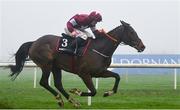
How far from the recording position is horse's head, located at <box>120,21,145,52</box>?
792 centimetres

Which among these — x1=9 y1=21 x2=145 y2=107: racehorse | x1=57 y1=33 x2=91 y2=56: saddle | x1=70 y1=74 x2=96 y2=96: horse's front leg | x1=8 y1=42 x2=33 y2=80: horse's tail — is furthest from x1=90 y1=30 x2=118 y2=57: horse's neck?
x1=8 y1=42 x2=33 y2=80: horse's tail

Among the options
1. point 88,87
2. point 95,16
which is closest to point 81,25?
point 95,16

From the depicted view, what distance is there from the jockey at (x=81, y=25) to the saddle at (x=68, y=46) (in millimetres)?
54

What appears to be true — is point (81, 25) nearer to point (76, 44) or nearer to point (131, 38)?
point (76, 44)

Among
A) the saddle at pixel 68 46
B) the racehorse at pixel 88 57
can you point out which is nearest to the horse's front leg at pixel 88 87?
the racehorse at pixel 88 57

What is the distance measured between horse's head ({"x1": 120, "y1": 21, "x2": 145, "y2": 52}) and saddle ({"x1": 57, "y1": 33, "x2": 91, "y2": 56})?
2.05ft

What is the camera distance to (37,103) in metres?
8.51

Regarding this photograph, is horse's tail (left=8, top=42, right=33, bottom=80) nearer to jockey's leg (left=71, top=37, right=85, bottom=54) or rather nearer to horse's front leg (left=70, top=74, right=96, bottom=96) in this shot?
jockey's leg (left=71, top=37, right=85, bottom=54)

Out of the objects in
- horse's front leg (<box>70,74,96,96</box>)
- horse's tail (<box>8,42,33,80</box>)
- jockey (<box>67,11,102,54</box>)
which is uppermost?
jockey (<box>67,11,102,54</box>)

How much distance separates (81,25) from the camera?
812 centimetres

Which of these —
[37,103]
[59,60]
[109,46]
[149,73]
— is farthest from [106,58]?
[149,73]

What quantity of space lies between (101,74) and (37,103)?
1.52 meters

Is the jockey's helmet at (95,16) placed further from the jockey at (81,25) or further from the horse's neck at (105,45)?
the horse's neck at (105,45)

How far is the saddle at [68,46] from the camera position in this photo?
791 cm
